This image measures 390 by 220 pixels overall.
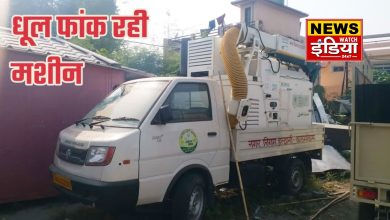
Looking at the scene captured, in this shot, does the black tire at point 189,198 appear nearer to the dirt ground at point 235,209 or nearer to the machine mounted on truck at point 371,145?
the dirt ground at point 235,209

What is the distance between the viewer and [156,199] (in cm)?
450

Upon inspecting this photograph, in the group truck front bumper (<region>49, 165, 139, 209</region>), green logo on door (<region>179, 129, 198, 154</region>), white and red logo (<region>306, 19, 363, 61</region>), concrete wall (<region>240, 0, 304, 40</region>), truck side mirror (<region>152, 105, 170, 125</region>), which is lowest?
truck front bumper (<region>49, 165, 139, 209</region>)

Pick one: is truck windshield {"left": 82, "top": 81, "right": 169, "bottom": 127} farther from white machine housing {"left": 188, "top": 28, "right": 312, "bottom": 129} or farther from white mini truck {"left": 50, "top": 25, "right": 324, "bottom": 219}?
white machine housing {"left": 188, "top": 28, "right": 312, "bottom": 129}

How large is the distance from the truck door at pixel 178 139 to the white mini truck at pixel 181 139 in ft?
0.04

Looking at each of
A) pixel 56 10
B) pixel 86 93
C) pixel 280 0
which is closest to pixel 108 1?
pixel 56 10

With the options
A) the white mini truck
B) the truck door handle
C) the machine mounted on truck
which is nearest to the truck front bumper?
the white mini truck

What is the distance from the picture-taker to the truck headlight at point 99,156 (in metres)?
4.11

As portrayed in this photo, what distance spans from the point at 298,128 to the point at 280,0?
2321 centimetres

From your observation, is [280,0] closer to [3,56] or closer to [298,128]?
[298,128]

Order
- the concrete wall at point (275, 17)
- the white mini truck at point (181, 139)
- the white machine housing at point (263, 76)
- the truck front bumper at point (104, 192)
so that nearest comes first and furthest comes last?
the truck front bumper at point (104, 192) < the white mini truck at point (181, 139) < the white machine housing at point (263, 76) < the concrete wall at point (275, 17)

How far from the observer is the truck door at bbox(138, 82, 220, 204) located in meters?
4.39

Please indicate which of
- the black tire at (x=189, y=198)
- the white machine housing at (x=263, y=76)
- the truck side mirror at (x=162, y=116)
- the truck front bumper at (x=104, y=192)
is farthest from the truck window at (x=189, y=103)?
the truck front bumper at (x=104, y=192)

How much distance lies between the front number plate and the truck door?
955 millimetres

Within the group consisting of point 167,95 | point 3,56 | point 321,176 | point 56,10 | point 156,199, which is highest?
point 56,10
